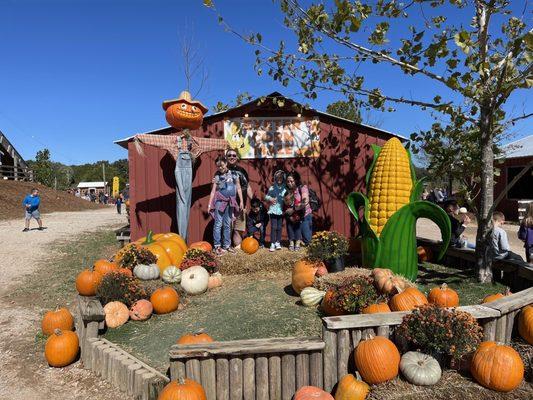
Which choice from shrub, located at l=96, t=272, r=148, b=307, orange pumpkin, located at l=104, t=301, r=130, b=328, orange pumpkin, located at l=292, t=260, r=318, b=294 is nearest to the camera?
orange pumpkin, located at l=104, t=301, r=130, b=328

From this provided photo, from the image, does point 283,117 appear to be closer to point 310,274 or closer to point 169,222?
point 169,222

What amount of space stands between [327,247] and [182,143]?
370 centimetres

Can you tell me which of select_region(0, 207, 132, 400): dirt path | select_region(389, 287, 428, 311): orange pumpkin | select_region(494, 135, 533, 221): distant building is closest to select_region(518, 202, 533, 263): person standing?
select_region(389, 287, 428, 311): orange pumpkin

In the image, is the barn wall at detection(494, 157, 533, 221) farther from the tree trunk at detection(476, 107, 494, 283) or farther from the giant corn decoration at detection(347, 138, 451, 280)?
the giant corn decoration at detection(347, 138, 451, 280)

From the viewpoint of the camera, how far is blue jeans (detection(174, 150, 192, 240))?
8055mm

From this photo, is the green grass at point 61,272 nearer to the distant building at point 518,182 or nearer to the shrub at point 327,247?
the shrub at point 327,247

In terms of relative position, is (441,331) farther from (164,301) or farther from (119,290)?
(119,290)

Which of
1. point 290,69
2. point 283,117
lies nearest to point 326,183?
point 283,117

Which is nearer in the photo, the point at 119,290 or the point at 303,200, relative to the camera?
the point at 119,290

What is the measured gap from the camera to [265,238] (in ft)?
29.5

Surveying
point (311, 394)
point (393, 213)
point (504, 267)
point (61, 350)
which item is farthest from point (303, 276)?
point (61, 350)

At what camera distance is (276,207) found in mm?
7633

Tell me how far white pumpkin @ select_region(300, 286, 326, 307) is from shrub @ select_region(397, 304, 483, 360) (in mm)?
1612

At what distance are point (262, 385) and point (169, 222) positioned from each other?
5.82 m
